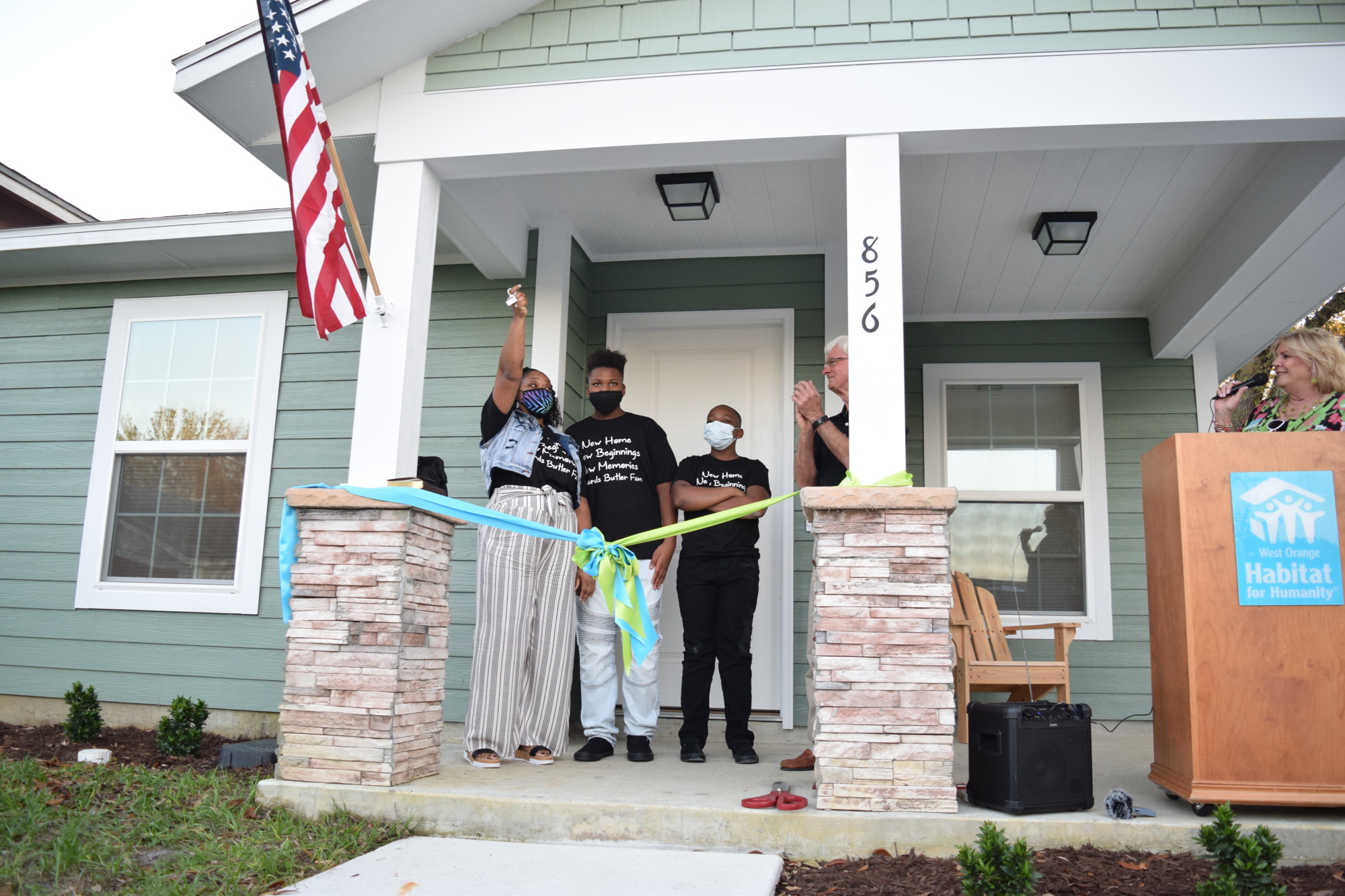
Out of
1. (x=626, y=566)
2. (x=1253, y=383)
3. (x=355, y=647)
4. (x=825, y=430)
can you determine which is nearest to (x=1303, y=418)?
(x=1253, y=383)

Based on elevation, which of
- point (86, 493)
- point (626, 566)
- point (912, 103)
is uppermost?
point (912, 103)

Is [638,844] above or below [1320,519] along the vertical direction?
below

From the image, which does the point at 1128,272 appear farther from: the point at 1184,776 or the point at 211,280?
the point at 211,280

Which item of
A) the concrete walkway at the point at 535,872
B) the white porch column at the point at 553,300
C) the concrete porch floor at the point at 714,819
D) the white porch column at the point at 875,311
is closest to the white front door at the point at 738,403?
the white porch column at the point at 553,300

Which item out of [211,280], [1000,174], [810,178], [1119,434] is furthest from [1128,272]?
[211,280]

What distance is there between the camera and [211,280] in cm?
530

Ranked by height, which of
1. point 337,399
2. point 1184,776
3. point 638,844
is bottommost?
point 638,844

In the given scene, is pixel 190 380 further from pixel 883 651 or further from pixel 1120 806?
pixel 1120 806

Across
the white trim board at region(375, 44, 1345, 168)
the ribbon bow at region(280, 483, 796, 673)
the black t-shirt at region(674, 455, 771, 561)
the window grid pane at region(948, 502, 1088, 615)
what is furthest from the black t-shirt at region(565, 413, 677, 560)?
the window grid pane at region(948, 502, 1088, 615)

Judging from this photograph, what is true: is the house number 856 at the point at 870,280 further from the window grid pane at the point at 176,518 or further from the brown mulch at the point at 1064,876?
the window grid pane at the point at 176,518

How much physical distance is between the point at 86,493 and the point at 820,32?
468 cm

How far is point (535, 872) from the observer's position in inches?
97.2

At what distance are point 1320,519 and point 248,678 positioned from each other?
482 cm

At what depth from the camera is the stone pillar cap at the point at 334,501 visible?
125 inches
